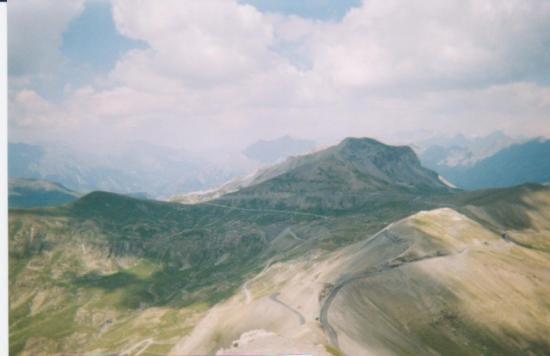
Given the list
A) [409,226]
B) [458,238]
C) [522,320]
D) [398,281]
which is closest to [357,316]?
[398,281]

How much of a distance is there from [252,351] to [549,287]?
136659 mm

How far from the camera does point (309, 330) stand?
86.4 meters
